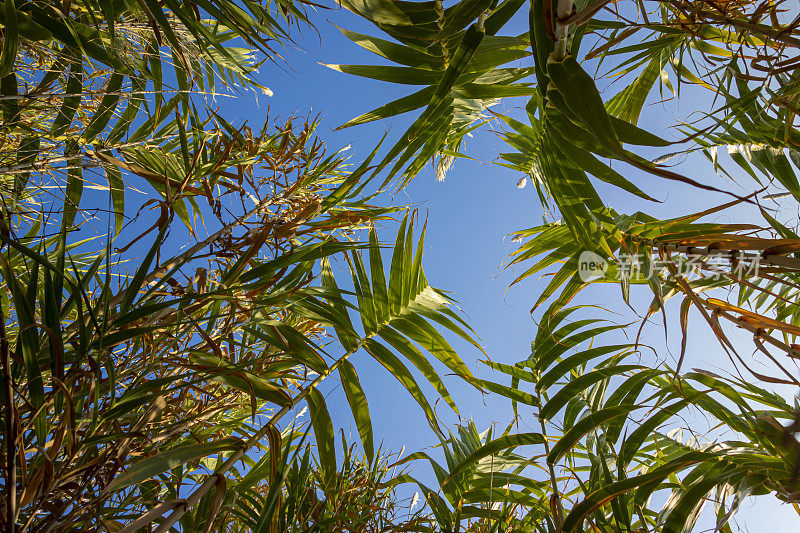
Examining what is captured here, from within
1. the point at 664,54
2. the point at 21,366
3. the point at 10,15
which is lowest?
the point at 21,366

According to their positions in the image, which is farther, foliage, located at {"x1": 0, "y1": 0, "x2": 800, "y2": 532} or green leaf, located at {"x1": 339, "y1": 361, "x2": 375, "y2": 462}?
green leaf, located at {"x1": 339, "y1": 361, "x2": 375, "y2": 462}

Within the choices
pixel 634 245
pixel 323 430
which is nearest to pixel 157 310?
pixel 323 430

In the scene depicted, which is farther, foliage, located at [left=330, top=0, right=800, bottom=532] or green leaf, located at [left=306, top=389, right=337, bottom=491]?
green leaf, located at [left=306, top=389, right=337, bottom=491]

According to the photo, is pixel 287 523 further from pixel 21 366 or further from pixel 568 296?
pixel 568 296

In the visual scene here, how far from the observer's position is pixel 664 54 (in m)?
0.94

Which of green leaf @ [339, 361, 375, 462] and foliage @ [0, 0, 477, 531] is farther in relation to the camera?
green leaf @ [339, 361, 375, 462]

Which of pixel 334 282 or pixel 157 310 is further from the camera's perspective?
pixel 334 282

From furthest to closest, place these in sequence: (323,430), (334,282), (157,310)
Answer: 1. (334,282)
2. (323,430)
3. (157,310)

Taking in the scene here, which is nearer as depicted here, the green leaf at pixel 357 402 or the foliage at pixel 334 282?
the foliage at pixel 334 282

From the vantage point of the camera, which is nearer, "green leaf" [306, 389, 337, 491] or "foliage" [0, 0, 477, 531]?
"foliage" [0, 0, 477, 531]

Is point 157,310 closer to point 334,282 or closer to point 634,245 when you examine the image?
point 334,282

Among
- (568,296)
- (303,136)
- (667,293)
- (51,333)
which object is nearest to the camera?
(51,333)

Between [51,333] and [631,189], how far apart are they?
574 mm

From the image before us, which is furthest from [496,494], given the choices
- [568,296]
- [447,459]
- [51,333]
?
[51,333]
